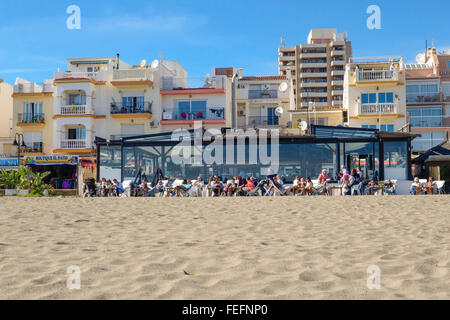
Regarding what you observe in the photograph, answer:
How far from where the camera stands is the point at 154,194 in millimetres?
20000

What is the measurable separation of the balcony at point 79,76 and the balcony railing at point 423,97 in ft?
83.0

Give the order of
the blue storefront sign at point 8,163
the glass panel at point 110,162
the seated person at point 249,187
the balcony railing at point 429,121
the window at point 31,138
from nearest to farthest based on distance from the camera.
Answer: the seated person at point 249,187 < the glass panel at point 110,162 < the blue storefront sign at point 8,163 < the window at point 31,138 < the balcony railing at point 429,121

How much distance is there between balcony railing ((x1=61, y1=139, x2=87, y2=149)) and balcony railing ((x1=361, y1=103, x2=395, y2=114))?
20958 millimetres

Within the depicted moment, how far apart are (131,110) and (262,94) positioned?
10.4 metres

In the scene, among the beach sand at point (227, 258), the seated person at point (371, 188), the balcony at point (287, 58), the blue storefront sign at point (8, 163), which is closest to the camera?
the beach sand at point (227, 258)

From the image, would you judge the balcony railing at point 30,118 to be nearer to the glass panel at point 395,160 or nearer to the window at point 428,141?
the glass panel at point 395,160

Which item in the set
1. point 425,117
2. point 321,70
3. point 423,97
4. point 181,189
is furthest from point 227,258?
point 321,70

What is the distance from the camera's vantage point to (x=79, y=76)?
36.6 m

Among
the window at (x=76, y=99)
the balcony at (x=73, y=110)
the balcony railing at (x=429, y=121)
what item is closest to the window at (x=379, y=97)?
the balcony railing at (x=429, y=121)

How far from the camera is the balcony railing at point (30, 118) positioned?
35781 millimetres

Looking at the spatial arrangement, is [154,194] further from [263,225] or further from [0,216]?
[263,225]

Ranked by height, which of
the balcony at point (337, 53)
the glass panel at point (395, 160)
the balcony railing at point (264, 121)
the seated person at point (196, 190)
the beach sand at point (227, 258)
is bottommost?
the beach sand at point (227, 258)

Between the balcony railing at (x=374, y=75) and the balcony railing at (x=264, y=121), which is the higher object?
the balcony railing at (x=374, y=75)
